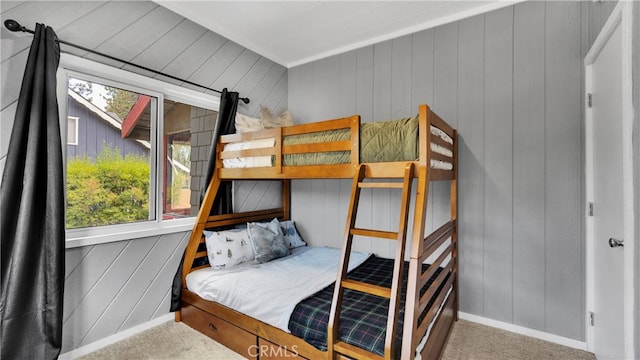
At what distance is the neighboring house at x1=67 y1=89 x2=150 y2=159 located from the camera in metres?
2.12

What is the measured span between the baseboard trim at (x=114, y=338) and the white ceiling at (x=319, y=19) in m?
2.73

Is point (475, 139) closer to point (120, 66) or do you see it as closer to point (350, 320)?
point (350, 320)

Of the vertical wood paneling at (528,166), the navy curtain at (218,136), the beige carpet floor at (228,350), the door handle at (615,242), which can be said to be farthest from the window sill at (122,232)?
the door handle at (615,242)

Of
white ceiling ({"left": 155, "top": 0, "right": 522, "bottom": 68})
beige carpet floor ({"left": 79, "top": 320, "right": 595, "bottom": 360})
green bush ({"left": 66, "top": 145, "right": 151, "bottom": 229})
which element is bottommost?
beige carpet floor ({"left": 79, "top": 320, "right": 595, "bottom": 360})

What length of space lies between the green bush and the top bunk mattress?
3.35ft

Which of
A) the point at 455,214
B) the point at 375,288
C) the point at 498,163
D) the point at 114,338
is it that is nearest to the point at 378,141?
the point at 375,288

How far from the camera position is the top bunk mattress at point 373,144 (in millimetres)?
1775

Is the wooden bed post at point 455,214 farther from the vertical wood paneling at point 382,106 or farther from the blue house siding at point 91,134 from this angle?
the blue house siding at point 91,134

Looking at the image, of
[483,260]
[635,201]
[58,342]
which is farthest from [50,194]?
[483,260]

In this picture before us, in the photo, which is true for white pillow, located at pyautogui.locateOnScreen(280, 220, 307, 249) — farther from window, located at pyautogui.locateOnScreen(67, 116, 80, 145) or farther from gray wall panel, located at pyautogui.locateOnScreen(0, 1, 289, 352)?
window, located at pyautogui.locateOnScreen(67, 116, 80, 145)

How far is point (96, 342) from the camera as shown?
2.15 m

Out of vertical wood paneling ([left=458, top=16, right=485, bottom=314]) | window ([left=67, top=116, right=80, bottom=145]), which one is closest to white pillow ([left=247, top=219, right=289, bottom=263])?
window ([left=67, top=116, right=80, bottom=145])

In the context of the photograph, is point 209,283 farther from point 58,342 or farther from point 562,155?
point 562,155

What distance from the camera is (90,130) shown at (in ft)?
7.25
